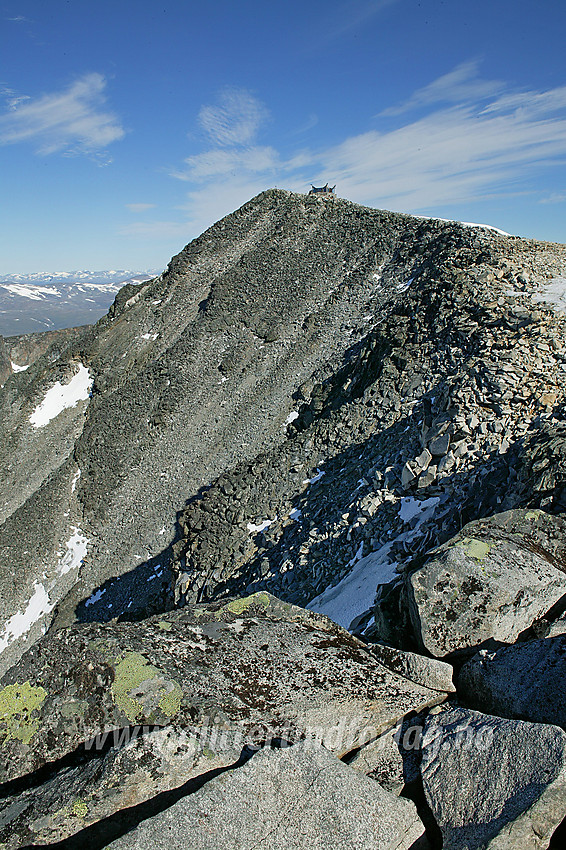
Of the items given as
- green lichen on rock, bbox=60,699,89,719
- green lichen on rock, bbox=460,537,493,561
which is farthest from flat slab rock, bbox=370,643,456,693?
green lichen on rock, bbox=60,699,89,719

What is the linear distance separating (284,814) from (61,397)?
4806 cm

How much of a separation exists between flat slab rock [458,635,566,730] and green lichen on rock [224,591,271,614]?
3234 millimetres

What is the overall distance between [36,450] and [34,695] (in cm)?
4213

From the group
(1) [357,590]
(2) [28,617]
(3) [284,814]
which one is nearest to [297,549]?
(1) [357,590]

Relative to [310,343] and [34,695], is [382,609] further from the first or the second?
[310,343]

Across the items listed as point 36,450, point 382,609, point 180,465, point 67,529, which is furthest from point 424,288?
point 36,450

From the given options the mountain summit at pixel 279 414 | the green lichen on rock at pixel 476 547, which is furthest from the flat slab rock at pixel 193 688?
the mountain summit at pixel 279 414

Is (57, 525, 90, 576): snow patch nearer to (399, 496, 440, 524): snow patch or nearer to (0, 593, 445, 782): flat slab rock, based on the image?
(399, 496, 440, 524): snow patch

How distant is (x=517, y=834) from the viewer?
4.09m

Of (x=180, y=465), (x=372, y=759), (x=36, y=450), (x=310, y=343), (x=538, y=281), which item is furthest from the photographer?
(x=36, y=450)

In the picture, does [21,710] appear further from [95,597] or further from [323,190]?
[323,190]

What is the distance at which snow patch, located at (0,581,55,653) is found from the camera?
31.0 metres

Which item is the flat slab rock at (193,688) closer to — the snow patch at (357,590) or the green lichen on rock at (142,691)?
the green lichen on rock at (142,691)

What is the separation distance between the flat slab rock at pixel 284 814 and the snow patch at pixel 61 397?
45.2 m
